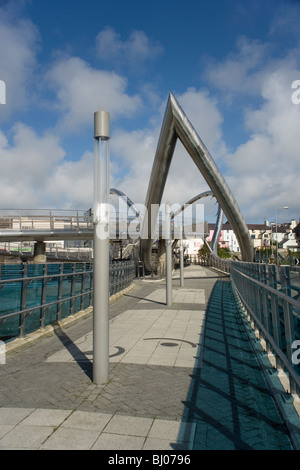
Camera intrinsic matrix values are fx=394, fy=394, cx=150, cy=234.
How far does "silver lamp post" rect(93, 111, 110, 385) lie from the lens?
5.20 metres

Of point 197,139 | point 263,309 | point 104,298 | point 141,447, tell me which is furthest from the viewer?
point 197,139

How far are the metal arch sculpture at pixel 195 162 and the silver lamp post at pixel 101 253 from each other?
2747cm

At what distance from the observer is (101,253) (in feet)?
17.2

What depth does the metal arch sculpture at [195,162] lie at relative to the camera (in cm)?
3200

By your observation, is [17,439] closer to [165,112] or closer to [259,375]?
[259,375]

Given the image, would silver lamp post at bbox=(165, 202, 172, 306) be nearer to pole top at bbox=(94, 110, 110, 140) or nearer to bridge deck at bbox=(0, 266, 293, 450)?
bridge deck at bbox=(0, 266, 293, 450)

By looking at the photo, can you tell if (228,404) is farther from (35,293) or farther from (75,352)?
(35,293)

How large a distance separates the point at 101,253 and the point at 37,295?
155 inches

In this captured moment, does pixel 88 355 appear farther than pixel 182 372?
Yes

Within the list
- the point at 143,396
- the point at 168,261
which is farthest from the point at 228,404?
the point at 168,261

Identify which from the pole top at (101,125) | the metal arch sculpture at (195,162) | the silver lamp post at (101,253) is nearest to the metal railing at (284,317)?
the silver lamp post at (101,253)
